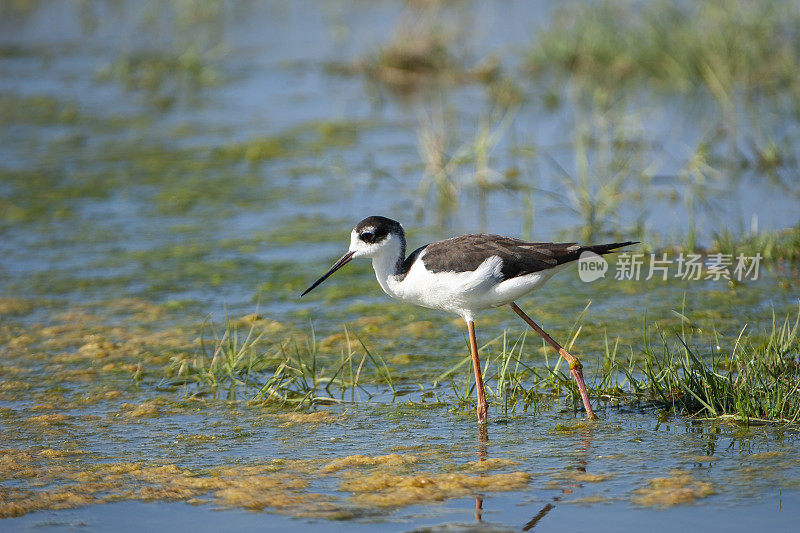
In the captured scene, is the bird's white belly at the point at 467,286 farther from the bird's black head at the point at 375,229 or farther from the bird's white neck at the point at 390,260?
the bird's black head at the point at 375,229

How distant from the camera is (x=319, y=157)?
9.80 metres

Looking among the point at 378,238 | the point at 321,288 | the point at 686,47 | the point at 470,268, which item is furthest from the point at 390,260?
the point at 686,47

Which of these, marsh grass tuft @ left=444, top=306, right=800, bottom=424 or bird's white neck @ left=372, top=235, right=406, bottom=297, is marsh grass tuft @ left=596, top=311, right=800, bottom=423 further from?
bird's white neck @ left=372, top=235, right=406, bottom=297

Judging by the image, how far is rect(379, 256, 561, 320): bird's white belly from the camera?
491 cm

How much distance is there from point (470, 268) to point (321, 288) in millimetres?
2411

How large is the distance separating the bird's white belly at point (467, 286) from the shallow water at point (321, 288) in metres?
0.38

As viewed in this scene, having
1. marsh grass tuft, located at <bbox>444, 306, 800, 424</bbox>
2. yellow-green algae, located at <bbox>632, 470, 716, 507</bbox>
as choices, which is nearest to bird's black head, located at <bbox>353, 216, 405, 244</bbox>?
marsh grass tuft, located at <bbox>444, 306, 800, 424</bbox>

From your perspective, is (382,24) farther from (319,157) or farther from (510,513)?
(510,513)

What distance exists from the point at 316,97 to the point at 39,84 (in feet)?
11.0

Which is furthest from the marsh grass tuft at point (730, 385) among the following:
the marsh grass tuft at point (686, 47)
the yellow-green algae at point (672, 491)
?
the marsh grass tuft at point (686, 47)

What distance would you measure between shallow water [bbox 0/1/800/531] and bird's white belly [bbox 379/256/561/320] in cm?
38

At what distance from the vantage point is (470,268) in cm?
492

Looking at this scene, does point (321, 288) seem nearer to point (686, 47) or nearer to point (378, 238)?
point (378, 238)

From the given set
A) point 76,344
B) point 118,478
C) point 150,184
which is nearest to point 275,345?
point 76,344
